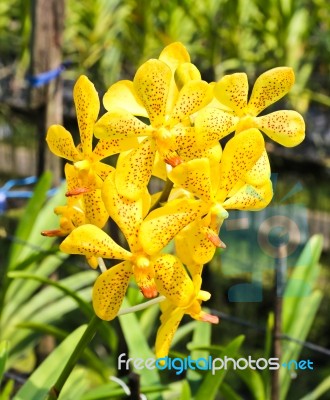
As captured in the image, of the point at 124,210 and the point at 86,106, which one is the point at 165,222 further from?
A: the point at 86,106

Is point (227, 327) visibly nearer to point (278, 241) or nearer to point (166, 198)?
point (278, 241)

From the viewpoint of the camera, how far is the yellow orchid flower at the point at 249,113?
706 millimetres

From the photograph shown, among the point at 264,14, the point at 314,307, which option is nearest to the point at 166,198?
the point at 314,307

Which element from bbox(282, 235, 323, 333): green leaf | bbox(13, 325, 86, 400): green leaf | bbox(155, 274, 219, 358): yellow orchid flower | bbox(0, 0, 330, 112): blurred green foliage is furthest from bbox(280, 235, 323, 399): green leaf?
bbox(0, 0, 330, 112): blurred green foliage

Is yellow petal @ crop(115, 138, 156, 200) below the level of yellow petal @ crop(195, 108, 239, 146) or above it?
below

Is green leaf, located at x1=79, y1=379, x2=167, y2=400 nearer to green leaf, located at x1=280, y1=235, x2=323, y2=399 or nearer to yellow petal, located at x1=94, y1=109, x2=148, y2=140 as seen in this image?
green leaf, located at x1=280, y1=235, x2=323, y2=399

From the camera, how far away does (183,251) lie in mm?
730

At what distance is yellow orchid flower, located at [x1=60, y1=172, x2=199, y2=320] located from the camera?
28.0 inches

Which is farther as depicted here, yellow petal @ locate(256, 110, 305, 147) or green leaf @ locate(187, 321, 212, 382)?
green leaf @ locate(187, 321, 212, 382)

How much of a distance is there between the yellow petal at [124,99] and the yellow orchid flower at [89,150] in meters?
0.01

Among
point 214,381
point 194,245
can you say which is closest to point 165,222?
point 194,245

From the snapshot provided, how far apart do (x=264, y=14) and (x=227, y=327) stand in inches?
47.2

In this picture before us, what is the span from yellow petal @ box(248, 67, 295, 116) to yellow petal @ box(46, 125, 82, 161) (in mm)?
177

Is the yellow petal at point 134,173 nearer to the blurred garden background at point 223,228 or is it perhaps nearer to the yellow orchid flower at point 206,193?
the yellow orchid flower at point 206,193
